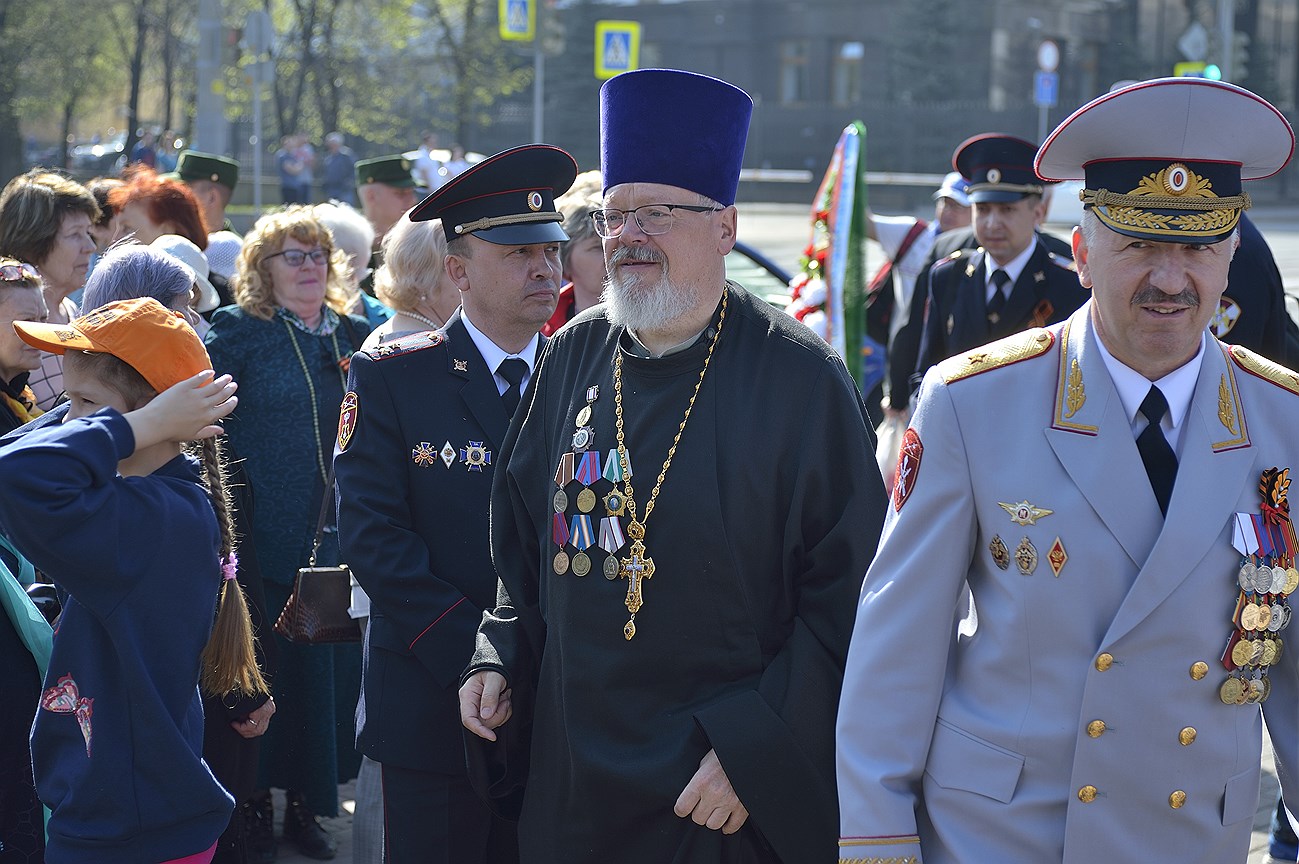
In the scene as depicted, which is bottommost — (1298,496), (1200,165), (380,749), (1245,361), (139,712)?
(380,749)

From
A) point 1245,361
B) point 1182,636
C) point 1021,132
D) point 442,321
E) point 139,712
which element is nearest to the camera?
point 1182,636

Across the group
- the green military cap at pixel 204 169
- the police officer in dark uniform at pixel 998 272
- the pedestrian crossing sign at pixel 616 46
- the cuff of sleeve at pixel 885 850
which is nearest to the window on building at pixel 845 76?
the pedestrian crossing sign at pixel 616 46

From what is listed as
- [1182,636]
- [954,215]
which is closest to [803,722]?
[1182,636]

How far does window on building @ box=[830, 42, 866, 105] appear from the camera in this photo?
53531mm

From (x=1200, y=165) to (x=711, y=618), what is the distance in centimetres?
124

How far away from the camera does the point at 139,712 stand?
3.20 meters

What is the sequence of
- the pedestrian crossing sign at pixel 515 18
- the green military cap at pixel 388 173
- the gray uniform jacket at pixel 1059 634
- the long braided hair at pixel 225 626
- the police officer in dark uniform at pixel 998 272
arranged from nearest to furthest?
the gray uniform jacket at pixel 1059 634
the long braided hair at pixel 225 626
the police officer in dark uniform at pixel 998 272
the green military cap at pixel 388 173
the pedestrian crossing sign at pixel 515 18

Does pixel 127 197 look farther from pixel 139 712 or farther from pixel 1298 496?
pixel 1298 496

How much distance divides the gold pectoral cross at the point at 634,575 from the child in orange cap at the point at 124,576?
3.14 ft

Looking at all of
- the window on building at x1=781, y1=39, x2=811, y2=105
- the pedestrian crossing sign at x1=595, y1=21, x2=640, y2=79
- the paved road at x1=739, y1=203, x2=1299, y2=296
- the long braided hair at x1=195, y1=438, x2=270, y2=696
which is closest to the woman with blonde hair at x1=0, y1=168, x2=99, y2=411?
the long braided hair at x1=195, y1=438, x2=270, y2=696

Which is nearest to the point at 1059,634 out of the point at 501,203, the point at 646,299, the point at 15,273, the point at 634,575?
the point at 634,575

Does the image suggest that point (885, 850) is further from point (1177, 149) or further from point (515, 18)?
point (515, 18)

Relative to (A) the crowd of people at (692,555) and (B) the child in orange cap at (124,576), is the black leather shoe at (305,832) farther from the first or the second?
(B) the child in orange cap at (124,576)

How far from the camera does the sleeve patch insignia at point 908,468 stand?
269cm
